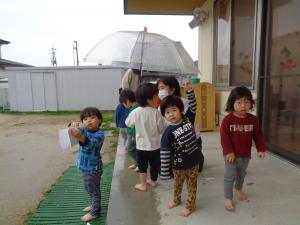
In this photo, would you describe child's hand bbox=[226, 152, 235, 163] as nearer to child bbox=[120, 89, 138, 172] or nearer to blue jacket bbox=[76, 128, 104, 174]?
blue jacket bbox=[76, 128, 104, 174]

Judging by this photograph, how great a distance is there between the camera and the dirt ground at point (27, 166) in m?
3.39

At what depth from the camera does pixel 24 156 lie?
584 cm

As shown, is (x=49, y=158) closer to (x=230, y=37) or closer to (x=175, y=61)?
(x=175, y=61)

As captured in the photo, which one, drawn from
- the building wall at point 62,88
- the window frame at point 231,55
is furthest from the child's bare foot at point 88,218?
the building wall at point 62,88

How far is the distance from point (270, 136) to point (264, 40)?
139 centimetres

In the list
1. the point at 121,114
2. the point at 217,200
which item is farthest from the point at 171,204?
the point at 121,114

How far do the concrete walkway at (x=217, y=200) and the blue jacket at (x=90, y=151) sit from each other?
40cm

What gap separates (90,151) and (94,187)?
1.27 feet

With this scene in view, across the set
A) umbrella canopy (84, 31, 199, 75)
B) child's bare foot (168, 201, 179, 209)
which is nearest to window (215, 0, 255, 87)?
umbrella canopy (84, 31, 199, 75)

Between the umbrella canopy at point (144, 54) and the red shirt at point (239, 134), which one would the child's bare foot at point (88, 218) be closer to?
the red shirt at point (239, 134)

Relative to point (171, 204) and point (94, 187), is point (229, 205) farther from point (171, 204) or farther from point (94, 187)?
point (94, 187)

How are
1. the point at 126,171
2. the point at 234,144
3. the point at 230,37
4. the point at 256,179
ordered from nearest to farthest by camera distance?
the point at 234,144 → the point at 256,179 → the point at 126,171 → the point at 230,37

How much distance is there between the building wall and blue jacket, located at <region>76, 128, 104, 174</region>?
12.5 metres

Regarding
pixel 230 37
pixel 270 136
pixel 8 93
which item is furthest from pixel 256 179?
pixel 8 93
